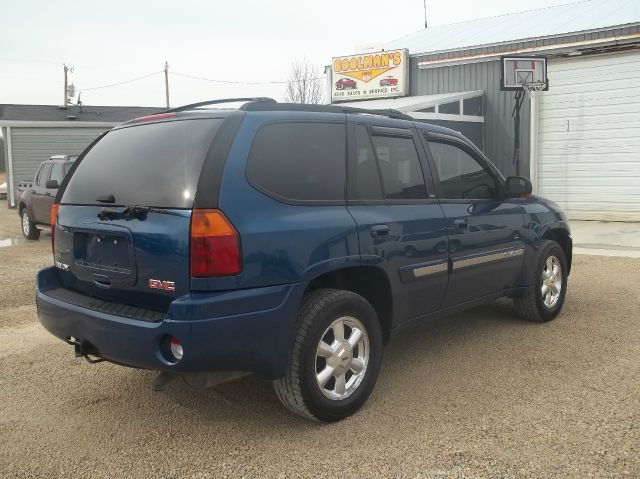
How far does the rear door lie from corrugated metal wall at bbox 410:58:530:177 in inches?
499

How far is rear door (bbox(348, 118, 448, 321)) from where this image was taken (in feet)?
12.2

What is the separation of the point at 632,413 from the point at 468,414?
941 mm

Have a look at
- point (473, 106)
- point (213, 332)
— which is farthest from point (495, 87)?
point (213, 332)

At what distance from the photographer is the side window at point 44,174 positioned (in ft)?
40.9

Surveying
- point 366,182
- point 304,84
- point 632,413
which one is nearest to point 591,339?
point 632,413

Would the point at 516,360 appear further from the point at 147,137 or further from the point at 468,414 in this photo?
the point at 147,137

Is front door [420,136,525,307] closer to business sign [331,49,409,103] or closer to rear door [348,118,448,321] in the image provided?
rear door [348,118,448,321]

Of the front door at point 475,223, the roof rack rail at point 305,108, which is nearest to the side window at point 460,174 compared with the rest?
the front door at point 475,223

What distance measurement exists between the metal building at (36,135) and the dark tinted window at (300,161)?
71.5 ft

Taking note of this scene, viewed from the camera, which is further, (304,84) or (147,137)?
(304,84)

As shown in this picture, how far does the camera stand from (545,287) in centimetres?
554

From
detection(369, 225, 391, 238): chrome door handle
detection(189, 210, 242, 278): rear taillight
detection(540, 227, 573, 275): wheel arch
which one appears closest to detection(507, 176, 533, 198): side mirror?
detection(540, 227, 573, 275): wheel arch

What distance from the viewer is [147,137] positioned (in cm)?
353

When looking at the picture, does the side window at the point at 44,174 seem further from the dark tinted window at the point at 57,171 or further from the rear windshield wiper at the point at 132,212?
the rear windshield wiper at the point at 132,212
